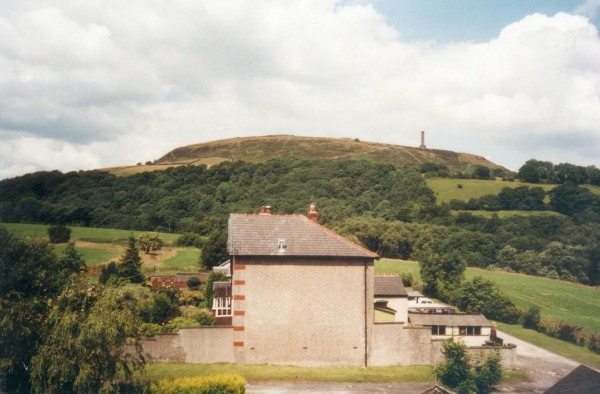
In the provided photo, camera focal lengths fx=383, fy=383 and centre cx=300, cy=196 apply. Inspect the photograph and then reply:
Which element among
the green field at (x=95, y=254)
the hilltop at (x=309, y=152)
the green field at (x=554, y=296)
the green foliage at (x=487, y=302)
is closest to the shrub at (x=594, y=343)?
the green field at (x=554, y=296)

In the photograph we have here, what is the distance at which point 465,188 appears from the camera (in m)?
104

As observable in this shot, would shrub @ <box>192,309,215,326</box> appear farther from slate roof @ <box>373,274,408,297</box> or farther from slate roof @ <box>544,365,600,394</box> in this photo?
slate roof @ <box>544,365,600,394</box>

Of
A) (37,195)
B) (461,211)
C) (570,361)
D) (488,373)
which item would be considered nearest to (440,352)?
(488,373)

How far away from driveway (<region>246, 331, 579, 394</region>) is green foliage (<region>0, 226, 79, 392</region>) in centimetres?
1043

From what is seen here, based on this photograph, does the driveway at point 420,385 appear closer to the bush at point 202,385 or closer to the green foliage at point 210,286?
the bush at point 202,385

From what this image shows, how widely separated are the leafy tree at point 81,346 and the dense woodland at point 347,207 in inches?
2153

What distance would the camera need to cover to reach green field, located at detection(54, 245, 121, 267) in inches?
2202

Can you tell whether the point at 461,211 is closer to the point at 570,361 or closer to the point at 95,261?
the point at 570,361

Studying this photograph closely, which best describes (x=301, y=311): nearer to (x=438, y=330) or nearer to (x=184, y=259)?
(x=438, y=330)

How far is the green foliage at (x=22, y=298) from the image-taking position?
16.3 metres

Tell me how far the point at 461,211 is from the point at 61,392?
87.9 metres

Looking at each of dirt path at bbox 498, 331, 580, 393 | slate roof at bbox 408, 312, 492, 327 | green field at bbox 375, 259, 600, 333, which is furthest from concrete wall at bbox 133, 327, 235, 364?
green field at bbox 375, 259, 600, 333

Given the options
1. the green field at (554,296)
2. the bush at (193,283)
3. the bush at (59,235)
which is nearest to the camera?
the green field at (554,296)

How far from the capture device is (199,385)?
58.1 feet
